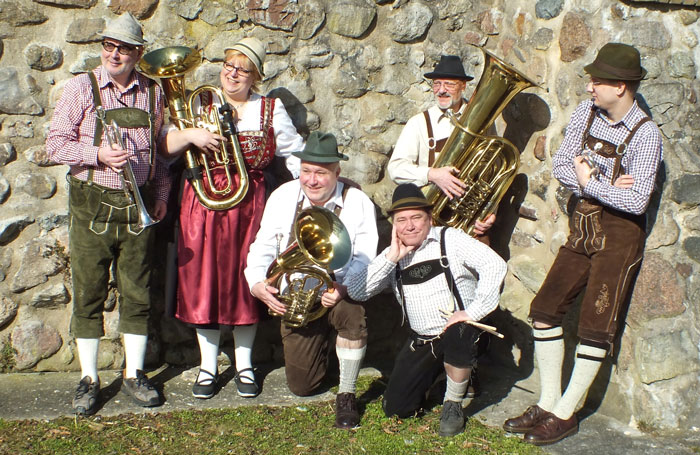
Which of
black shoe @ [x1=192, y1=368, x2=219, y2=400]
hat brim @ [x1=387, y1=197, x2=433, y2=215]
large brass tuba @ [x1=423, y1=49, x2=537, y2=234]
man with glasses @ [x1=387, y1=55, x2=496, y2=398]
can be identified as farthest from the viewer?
man with glasses @ [x1=387, y1=55, x2=496, y2=398]

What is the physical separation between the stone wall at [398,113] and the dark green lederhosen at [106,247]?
1.55ft

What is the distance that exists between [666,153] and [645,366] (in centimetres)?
112

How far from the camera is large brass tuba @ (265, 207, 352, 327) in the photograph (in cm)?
409

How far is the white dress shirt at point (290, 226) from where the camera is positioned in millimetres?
4539

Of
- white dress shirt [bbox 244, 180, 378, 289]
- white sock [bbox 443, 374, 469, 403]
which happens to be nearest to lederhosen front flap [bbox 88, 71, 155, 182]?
white dress shirt [bbox 244, 180, 378, 289]

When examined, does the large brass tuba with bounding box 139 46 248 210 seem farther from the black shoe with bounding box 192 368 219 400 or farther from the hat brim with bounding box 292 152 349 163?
the black shoe with bounding box 192 368 219 400

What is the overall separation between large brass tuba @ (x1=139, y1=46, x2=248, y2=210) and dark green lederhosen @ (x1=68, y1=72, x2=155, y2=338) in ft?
0.49

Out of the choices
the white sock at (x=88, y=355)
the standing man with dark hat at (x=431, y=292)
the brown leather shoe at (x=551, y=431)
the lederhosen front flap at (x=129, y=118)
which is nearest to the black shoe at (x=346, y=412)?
the standing man with dark hat at (x=431, y=292)

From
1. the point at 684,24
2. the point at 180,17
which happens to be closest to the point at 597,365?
the point at 684,24

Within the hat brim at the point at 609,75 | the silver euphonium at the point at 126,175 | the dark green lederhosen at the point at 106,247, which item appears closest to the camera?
the hat brim at the point at 609,75

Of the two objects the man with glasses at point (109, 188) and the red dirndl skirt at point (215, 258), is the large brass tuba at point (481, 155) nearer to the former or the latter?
the red dirndl skirt at point (215, 258)

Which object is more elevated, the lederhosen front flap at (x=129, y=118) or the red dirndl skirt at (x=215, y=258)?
the lederhosen front flap at (x=129, y=118)

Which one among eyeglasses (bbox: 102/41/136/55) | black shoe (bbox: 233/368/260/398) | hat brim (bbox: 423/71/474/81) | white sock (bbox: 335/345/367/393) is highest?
hat brim (bbox: 423/71/474/81)

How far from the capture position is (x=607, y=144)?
418 cm
